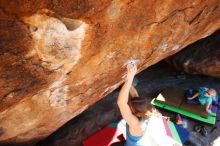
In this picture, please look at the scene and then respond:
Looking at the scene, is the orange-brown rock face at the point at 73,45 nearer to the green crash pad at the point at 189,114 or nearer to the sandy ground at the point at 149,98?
the sandy ground at the point at 149,98

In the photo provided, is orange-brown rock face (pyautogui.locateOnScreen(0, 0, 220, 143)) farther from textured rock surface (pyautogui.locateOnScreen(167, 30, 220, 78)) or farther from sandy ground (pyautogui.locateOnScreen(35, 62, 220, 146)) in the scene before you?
textured rock surface (pyautogui.locateOnScreen(167, 30, 220, 78))

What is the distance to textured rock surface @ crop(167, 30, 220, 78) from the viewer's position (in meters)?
6.84

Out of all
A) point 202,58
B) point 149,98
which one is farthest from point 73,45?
point 202,58

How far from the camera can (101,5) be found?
8.20 feet

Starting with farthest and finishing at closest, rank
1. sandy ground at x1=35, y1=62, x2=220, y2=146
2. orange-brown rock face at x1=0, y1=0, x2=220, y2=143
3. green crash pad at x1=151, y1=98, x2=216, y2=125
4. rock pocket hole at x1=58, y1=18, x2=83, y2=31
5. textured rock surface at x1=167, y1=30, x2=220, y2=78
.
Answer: textured rock surface at x1=167, y1=30, x2=220, y2=78, green crash pad at x1=151, y1=98, x2=216, y2=125, sandy ground at x1=35, y1=62, x2=220, y2=146, rock pocket hole at x1=58, y1=18, x2=83, y2=31, orange-brown rock face at x1=0, y1=0, x2=220, y2=143

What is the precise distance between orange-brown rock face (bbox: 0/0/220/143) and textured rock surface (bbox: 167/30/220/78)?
8.40ft

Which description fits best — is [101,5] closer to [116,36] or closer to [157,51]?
[116,36]

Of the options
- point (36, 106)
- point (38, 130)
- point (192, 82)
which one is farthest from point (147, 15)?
point (192, 82)

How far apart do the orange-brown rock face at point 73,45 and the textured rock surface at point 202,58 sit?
256cm

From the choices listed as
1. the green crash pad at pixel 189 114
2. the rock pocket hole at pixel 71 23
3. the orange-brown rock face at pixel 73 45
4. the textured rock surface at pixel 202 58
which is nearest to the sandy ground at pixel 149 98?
the green crash pad at pixel 189 114

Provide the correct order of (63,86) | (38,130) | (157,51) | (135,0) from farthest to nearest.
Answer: (38,130) → (157,51) → (63,86) → (135,0)

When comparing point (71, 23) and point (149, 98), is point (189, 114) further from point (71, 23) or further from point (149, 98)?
point (71, 23)

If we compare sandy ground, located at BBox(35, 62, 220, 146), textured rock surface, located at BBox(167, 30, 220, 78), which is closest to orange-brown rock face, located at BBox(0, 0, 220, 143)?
sandy ground, located at BBox(35, 62, 220, 146)

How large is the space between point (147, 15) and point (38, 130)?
8.78ft
